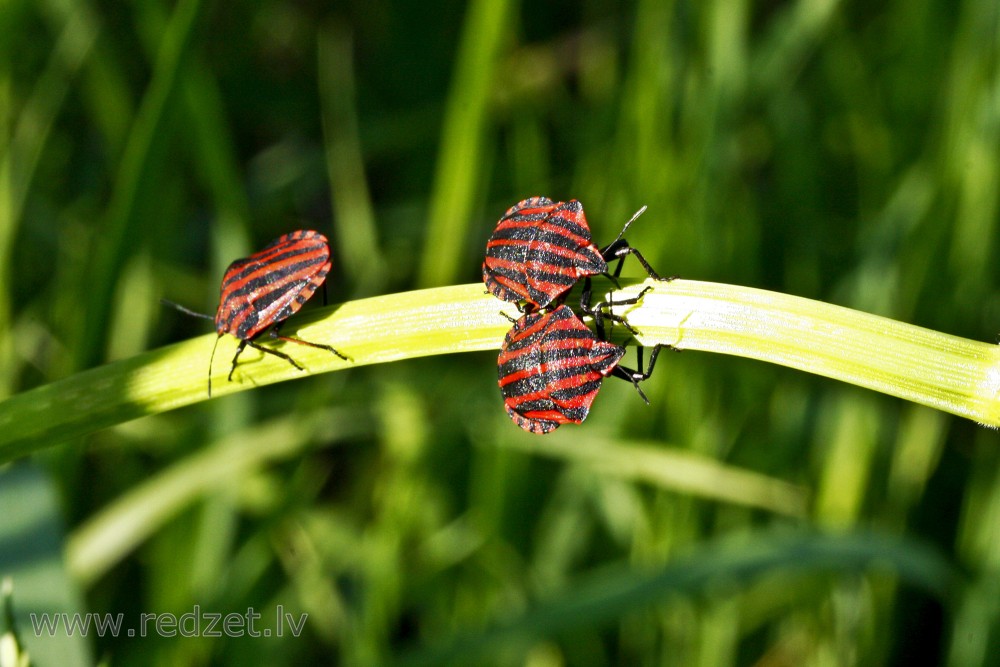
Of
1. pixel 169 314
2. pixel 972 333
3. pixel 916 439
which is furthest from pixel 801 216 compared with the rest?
pixel 169 314

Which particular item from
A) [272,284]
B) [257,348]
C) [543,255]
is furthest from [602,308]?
[272,284]

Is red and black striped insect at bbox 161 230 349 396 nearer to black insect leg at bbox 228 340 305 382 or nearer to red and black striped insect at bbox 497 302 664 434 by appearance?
black insect leg at bbox 228 340 305 382

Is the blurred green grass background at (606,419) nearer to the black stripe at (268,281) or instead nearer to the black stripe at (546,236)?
the black stripe at (268,281)

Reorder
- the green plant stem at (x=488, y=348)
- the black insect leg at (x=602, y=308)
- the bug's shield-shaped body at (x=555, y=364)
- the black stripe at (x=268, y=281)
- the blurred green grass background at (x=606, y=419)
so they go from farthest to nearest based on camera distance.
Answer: the blurred green grass background at (x=606, y=419) → the black stripe at (x=268, y=281) → the bug's shield-shaped body at (x=555, y=364) → the black insect leg at (x=602, y=308) → the green plant stem at (x=488, y=348)

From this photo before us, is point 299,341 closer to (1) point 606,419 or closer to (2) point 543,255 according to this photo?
(2) point 543,255

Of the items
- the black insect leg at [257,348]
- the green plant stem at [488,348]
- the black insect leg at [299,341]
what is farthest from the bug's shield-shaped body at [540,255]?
the black insect leg at [257,348]

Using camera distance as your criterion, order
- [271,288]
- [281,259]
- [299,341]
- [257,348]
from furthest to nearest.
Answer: [281,259], [271,288], [257,348], [299,341]

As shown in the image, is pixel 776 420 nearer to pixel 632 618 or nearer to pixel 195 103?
pixel 632 618

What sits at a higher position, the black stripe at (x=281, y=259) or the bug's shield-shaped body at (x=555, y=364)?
the black stripe at (x=281, y=259)
